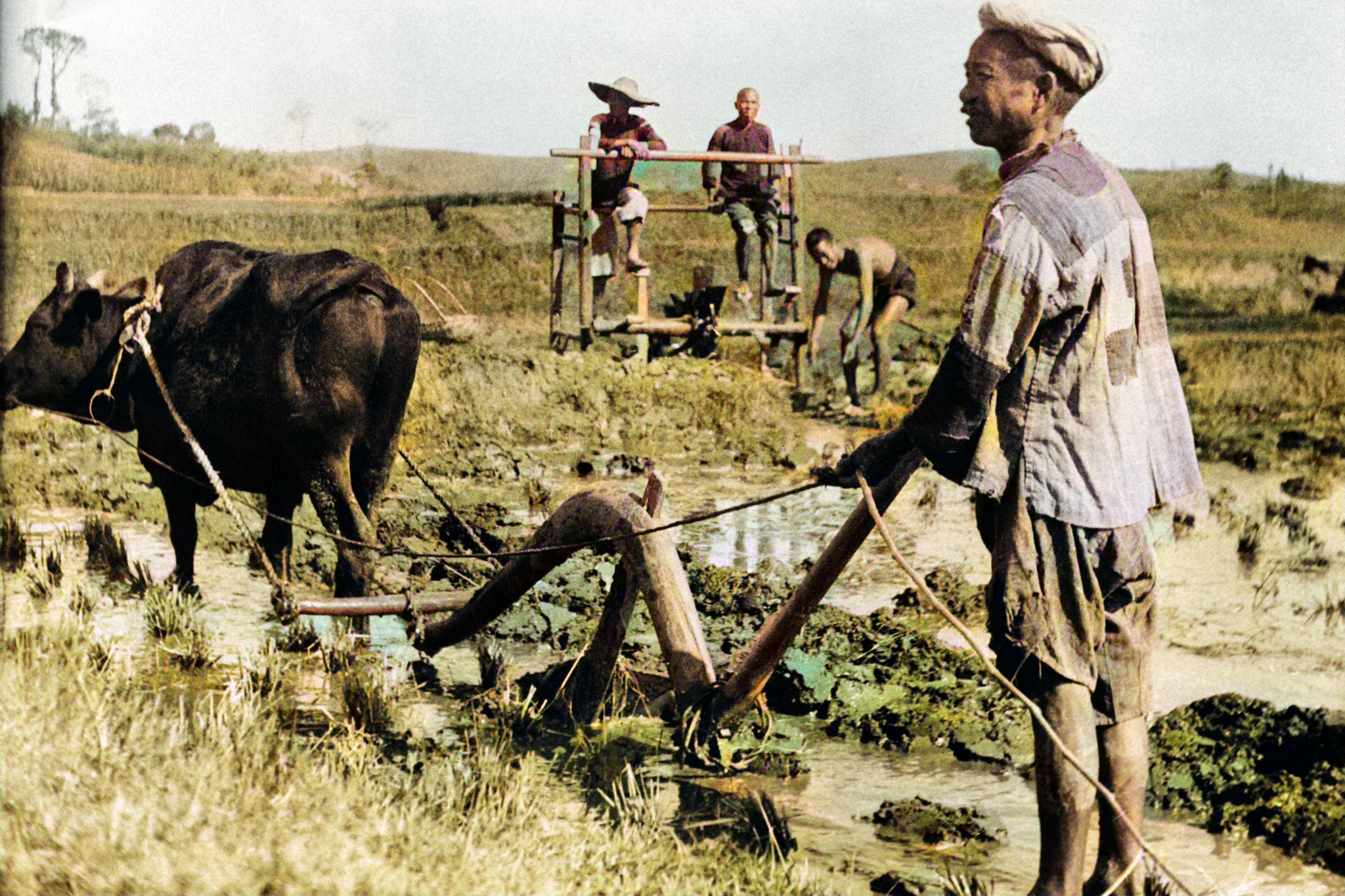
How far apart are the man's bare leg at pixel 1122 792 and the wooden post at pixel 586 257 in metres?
6.61

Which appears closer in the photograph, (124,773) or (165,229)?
(124,773)

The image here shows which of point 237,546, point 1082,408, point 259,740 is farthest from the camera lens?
point 237,546

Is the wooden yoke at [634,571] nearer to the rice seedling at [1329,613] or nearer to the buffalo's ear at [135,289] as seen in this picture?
the buffalo's ear at [135,289]

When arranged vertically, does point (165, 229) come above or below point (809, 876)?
above

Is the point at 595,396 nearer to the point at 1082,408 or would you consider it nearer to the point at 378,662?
the point at 378,662

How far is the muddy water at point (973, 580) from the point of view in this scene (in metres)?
4.27

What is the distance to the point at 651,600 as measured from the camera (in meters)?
4.47

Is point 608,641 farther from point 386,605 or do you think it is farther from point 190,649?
point 190,649

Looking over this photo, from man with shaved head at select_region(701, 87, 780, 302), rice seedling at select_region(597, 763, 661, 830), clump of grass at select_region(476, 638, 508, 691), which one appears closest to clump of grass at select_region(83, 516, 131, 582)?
clump of grass at select_region(476, 638, 508, 691)

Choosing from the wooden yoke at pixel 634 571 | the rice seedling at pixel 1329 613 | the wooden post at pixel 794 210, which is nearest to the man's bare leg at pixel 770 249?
the wooden post at pixel 794 210

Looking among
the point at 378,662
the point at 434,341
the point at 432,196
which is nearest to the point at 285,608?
the point at 378,662

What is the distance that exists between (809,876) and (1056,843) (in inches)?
32.5

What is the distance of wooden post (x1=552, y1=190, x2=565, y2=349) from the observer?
35.3ft

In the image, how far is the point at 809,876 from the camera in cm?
402
